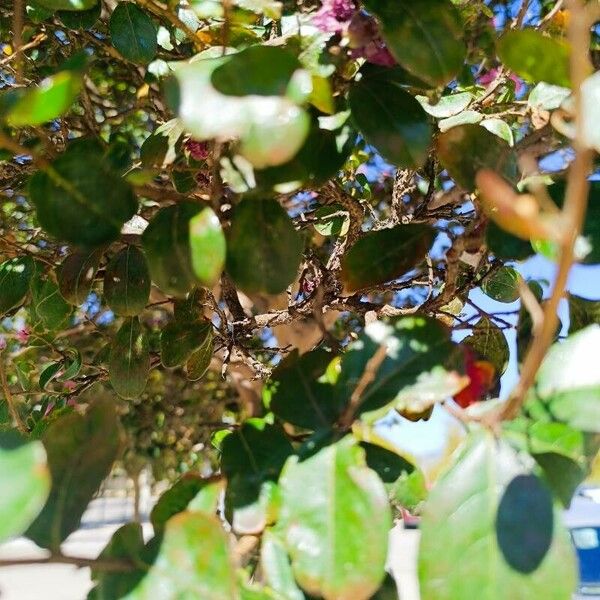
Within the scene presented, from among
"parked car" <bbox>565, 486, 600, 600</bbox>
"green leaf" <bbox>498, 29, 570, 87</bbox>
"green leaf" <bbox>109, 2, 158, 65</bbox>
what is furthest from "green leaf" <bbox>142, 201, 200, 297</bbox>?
"parked car" <bbox>565, 486, 600, 600</bbox>

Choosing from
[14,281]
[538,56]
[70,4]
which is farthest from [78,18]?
Answer: [538,56]

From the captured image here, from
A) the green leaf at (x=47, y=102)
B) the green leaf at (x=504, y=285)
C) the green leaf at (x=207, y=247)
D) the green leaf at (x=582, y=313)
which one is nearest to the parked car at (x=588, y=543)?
the green leaf at (x=504, y=285)

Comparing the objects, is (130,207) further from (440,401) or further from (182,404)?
(182,404)

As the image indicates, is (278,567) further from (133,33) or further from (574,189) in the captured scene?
(133,33)

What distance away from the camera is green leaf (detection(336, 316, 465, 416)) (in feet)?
1.45

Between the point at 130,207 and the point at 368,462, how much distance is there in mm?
233

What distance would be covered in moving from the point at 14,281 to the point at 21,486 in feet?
2.09

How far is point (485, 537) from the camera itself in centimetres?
39

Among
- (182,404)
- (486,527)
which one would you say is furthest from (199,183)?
(182,404)

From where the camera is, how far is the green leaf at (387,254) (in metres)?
0.59

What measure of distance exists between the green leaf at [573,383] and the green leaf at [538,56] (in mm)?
157

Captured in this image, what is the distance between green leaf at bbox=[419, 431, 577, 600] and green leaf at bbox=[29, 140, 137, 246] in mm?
268

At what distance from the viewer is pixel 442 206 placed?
0.83m

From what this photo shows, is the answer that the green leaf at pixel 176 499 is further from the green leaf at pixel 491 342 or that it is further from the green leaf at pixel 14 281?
the green leaf at pixel 14 281
